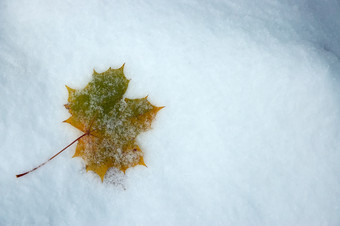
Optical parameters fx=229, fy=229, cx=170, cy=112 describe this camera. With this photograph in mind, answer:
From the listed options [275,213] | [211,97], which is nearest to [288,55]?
[211,97]

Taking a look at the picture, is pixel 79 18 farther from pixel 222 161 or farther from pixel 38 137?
pixel 222 161

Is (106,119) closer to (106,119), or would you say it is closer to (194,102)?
(106,119)

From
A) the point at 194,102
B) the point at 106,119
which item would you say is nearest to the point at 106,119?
the point at 106,119
